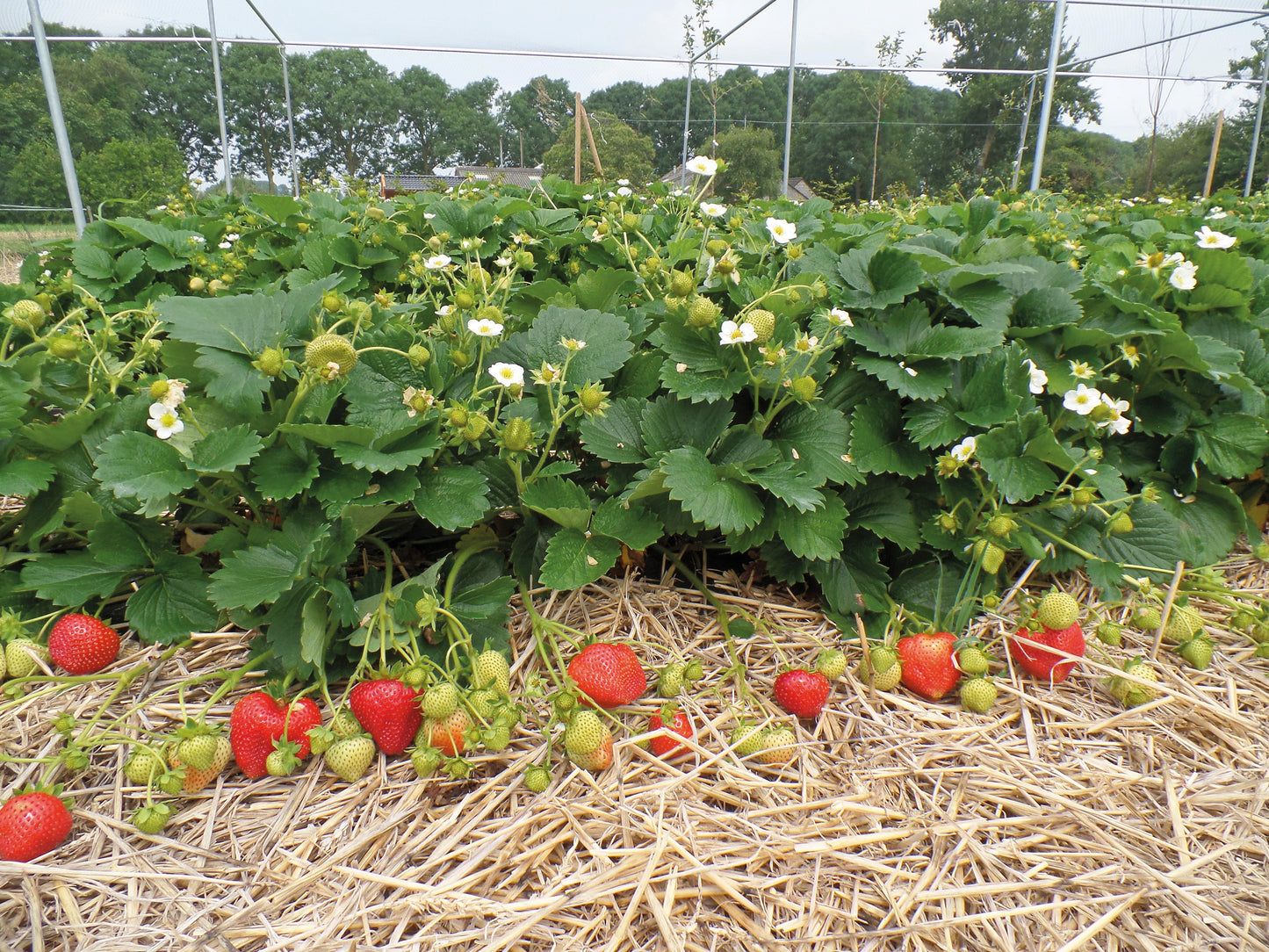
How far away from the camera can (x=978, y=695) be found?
1079 millimetres

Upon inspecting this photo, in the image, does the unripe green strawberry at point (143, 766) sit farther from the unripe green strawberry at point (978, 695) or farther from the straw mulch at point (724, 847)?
the unripe green strawberry at point (978, 695)

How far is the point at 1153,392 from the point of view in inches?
59.4

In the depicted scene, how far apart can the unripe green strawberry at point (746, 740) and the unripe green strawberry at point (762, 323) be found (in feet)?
1.76

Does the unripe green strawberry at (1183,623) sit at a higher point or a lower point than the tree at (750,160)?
lower

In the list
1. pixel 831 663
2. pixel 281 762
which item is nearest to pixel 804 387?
pixel 831 663

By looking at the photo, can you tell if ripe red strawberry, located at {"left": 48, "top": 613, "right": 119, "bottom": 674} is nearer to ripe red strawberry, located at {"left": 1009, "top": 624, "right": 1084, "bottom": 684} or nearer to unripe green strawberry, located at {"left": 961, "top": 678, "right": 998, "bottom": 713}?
unripe green strawberry, located at {"left": 961, "top": 678, "right": 998, "bottom": 713}

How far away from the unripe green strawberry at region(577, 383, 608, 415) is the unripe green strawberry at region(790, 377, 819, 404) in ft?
0.92

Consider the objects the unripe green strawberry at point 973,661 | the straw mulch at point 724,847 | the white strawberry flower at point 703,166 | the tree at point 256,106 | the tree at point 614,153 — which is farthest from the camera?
the tree at point 256,106

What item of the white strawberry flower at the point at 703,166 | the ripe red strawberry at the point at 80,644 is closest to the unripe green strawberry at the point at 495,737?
the ripe red strawberry at the point at 80,644

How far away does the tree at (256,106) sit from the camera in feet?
70.6

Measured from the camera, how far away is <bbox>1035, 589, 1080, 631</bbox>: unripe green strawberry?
3.62ft

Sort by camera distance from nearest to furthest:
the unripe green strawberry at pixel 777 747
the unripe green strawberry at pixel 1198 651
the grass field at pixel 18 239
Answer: the unripe green strawberry at pixel 777 747
the unripe green strawberry at pixel 1198 651
the grass field at pixel 18 239

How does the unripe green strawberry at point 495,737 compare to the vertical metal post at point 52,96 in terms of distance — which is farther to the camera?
the vertical metal post at point 52,96

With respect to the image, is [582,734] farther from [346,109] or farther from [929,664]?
[346,109]
